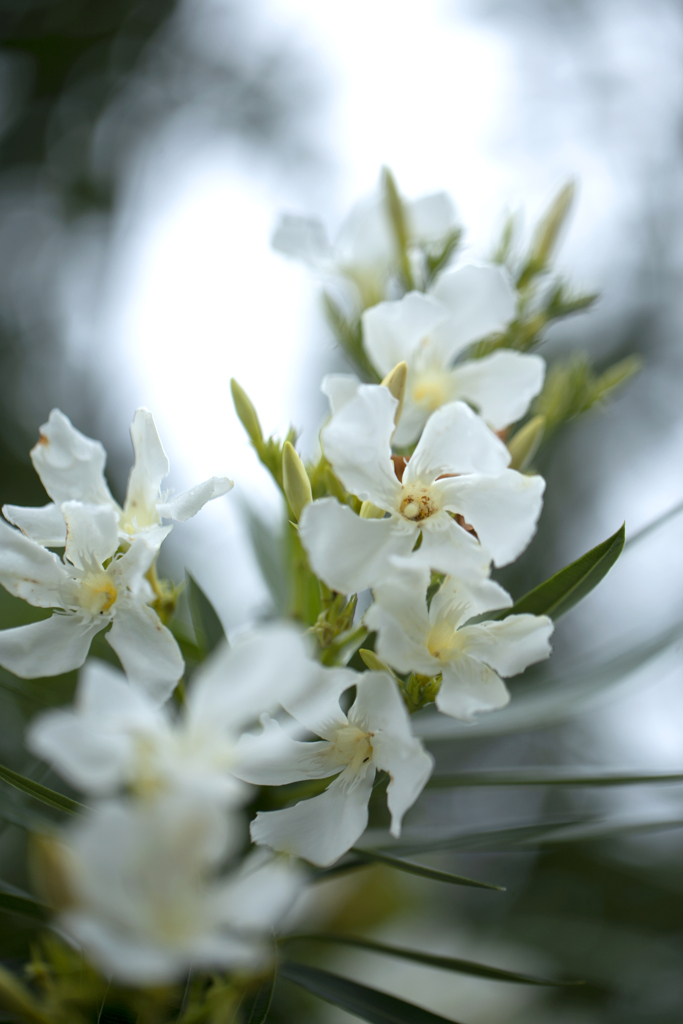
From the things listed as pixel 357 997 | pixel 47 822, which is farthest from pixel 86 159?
pixel 357 997

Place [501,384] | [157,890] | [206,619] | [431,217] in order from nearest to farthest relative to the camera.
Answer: [157,890]
[206,619]
[501,384]
[431,217]

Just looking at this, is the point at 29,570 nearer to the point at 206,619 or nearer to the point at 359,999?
the point at 206,619

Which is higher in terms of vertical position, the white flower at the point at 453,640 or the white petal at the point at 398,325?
the white petal at the point at 398,325

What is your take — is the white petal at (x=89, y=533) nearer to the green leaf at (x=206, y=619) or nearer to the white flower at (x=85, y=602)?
the white flower at (x=85, y=602)

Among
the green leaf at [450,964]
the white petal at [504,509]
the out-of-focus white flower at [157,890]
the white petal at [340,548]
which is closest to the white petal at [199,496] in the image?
the white petal at [340,548]

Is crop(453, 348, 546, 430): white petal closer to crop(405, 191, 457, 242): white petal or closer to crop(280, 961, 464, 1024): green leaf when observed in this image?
crop(405, 191, 457, 242): white petal

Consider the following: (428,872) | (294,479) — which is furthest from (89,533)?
(428,872)
